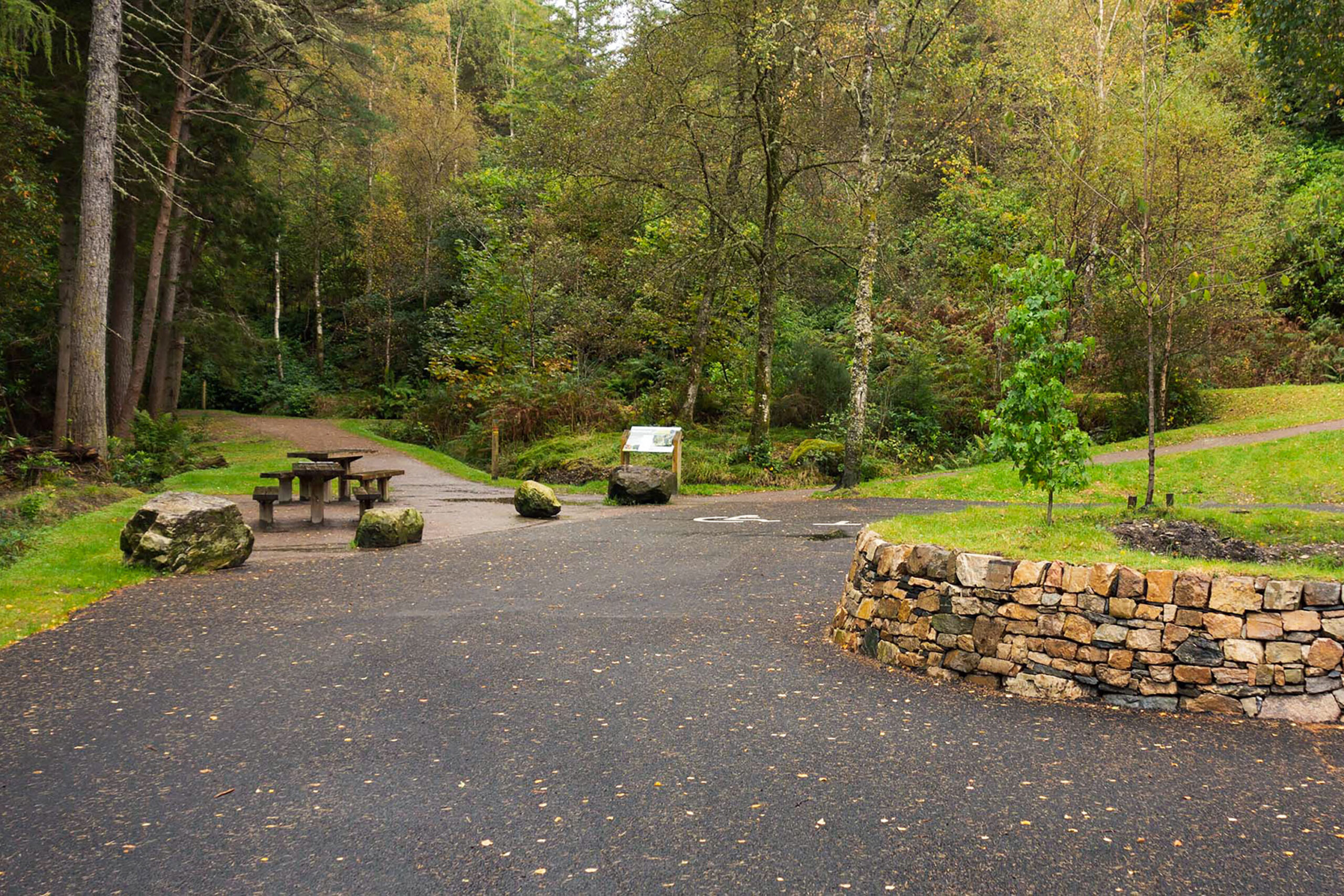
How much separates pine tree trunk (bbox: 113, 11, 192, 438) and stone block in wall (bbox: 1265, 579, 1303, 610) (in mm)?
18540

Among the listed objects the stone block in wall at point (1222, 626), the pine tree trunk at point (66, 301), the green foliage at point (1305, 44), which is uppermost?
the green foliage at point (1305, 44)

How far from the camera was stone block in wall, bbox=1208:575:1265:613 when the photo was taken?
474cm

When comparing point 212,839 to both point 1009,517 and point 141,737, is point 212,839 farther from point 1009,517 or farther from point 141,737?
point 1009,517

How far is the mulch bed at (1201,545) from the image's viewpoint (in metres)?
6.02

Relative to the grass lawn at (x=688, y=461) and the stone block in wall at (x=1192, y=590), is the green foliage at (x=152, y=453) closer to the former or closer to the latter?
Result: the grass lawn at (x=688, y=461)

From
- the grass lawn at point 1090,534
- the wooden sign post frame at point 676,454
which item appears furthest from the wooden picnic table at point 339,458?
the grass lawn at point 1090,534

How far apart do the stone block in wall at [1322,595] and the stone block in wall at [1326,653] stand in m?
0.19

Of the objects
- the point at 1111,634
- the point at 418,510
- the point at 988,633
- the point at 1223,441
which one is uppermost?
the point at 1223,441

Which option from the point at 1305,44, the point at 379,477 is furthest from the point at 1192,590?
the point at 379,477

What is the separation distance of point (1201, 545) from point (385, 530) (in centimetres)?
825

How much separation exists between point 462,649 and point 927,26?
13267mm

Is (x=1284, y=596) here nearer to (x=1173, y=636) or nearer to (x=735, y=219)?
(x=1173, y=636)

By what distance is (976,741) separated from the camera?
4551 millimetres

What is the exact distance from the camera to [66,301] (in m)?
17.8
